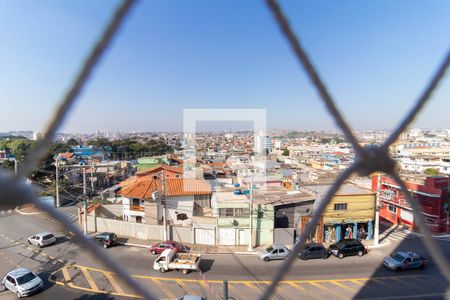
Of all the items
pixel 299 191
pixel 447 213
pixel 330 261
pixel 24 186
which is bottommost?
pixel 330 261

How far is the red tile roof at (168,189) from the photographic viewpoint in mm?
8717

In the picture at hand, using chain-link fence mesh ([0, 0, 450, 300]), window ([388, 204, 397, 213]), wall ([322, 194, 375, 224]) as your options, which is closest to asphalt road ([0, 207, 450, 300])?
wall ([322, 194, 375, 224])

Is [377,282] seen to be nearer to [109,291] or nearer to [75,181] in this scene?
[109,291]

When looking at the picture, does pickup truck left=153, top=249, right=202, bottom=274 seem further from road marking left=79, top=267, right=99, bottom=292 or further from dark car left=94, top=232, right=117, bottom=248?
dark car left=94, top=232, right=117, bottom=248

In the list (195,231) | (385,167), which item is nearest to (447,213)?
(195,231)

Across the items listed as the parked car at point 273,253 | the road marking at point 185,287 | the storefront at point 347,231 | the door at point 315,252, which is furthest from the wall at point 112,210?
the storefront at point 347,231

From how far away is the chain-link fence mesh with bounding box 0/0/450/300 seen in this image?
43cm

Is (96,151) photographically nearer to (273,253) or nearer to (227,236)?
(227,236)

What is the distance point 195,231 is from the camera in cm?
779

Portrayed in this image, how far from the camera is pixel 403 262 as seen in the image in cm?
607

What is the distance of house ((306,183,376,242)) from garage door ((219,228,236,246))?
6.52ft

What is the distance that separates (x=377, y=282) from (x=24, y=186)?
673cm

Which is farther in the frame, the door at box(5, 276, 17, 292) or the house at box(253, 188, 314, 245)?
the house at box(253, 188, 314, 245)

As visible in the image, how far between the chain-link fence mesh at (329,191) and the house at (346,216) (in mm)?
7562
